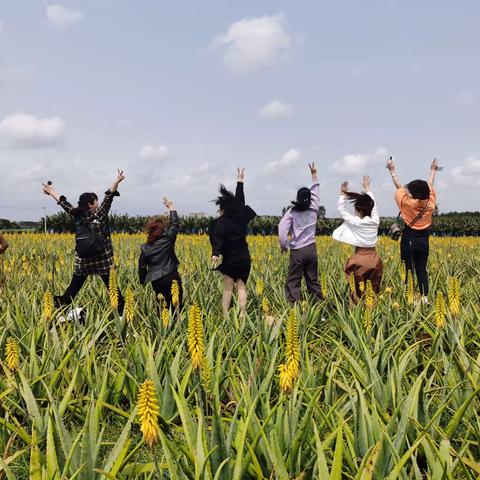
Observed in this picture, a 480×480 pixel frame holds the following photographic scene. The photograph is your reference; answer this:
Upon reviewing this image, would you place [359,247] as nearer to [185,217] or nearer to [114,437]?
[114,437]

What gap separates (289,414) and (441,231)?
3556cm

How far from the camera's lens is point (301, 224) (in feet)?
21.8

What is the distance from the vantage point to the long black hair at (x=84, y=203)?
6117 millimetres

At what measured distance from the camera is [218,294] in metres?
7.26

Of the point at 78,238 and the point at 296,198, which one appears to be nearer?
the point at 78,238

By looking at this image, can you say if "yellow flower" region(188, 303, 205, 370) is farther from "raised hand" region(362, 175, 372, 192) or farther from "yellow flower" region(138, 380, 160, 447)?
"raised hand" region(362, 175, 372, 192)

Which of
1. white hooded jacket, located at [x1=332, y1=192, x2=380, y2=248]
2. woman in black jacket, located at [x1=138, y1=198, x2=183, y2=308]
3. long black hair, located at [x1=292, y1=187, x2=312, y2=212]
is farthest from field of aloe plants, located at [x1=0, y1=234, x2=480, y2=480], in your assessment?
long black hair, located at [x1=292, y1=187, x2=312, y2=212]

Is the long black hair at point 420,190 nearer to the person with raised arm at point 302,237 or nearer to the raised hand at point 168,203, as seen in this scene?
the person with raised arm at point 302,237

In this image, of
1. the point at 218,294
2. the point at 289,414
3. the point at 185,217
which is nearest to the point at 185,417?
the point at 289,414

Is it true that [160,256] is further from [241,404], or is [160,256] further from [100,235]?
[241,404]

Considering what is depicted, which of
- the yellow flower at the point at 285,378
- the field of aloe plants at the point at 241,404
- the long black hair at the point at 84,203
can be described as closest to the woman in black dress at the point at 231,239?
the field of aloe plants at the point at 241,404

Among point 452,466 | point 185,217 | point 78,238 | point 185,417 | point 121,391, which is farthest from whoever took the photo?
point 185,217

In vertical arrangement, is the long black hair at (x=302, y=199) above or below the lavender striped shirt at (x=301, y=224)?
above

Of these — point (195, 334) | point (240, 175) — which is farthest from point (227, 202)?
point (195, 334)
